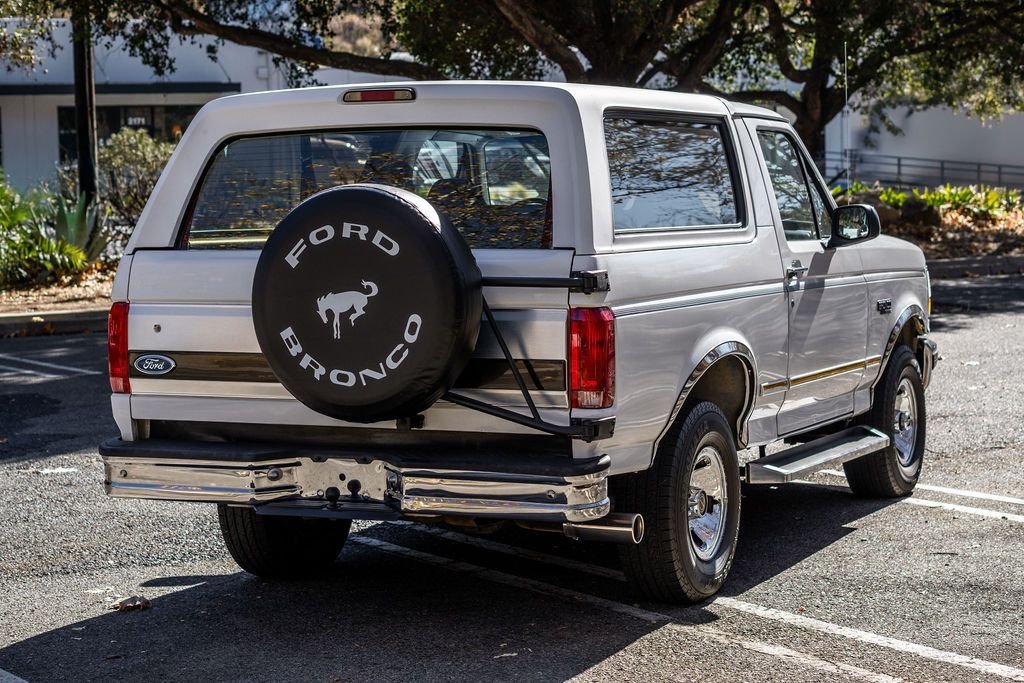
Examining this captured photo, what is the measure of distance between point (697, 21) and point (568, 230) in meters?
20.9

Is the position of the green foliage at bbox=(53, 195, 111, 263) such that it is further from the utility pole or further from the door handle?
the door handle

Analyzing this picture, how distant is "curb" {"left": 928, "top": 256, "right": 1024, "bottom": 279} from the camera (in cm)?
2073

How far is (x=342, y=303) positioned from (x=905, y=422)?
4045 mm

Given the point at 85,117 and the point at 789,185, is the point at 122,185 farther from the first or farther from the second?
the point at 789,185

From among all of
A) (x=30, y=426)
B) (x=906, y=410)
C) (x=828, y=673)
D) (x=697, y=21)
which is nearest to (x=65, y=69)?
(x=697, y=21)

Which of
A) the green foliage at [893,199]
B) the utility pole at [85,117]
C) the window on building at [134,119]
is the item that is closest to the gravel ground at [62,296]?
the utility pole at [85,117]

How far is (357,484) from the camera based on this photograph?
16.1 feet

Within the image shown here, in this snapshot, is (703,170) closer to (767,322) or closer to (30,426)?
(767,322)

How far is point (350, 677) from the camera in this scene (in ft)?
15.2

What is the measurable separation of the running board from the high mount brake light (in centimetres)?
224

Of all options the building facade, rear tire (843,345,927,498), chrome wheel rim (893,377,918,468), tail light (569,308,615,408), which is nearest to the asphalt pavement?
rear tire (843,345,927,498)

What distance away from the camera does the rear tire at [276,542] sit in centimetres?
576

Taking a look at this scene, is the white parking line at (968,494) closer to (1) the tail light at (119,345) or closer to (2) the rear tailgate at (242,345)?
(2) the rear tailgate at (242,345)

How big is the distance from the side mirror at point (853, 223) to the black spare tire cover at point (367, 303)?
8.67 ft
